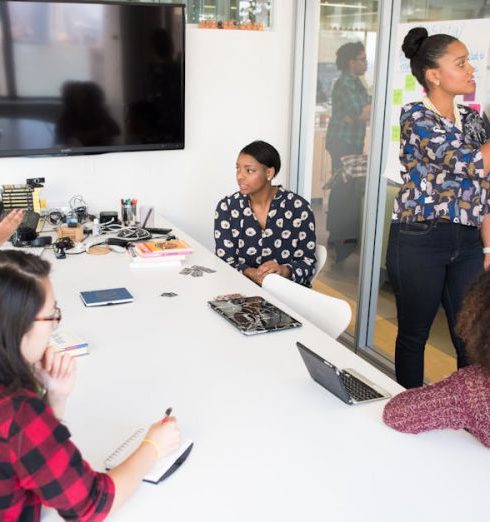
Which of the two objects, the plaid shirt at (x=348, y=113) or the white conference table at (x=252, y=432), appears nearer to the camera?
the white conference table at (x=252, y=432)

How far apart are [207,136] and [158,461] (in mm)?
2947

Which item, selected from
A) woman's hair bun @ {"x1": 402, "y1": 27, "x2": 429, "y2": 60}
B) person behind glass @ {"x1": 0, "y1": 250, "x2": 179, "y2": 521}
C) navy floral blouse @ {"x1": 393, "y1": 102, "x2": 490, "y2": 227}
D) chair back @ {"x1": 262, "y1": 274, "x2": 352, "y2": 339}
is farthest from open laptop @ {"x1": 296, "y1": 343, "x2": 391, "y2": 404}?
woman's hair bun @ {"x1": 402, "y1": 27, "x2": 429, "y2": 60}

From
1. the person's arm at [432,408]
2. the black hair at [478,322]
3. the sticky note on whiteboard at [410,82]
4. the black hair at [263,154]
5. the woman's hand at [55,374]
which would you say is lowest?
the person's arm at [432,408]

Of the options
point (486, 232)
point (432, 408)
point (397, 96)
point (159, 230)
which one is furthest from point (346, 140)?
point (432, 408)

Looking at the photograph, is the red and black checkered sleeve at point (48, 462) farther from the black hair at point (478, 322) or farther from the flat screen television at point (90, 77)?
the flat screen television at point (90, 77)

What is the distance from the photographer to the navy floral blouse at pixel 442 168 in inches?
87.9

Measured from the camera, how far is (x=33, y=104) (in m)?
3.49

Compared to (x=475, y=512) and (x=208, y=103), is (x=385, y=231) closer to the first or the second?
(x=208, y=103)

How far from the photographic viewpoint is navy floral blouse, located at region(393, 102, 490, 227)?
7.32 ft

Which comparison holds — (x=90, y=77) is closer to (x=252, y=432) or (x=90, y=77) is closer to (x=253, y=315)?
(x=253, y=315)

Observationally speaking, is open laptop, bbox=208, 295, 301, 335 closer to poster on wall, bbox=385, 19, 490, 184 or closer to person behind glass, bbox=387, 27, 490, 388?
person behind glass, bbox=387, 27, 490, 388

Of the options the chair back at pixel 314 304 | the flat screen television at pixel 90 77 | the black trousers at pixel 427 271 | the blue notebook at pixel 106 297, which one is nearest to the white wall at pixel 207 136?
the flat screen television at pixel 90 77

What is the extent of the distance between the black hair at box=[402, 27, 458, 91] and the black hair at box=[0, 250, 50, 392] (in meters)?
1.67

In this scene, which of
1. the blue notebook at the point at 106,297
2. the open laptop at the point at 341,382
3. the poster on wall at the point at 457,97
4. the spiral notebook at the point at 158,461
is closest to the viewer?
the spiral notebook at the point at 158,461
